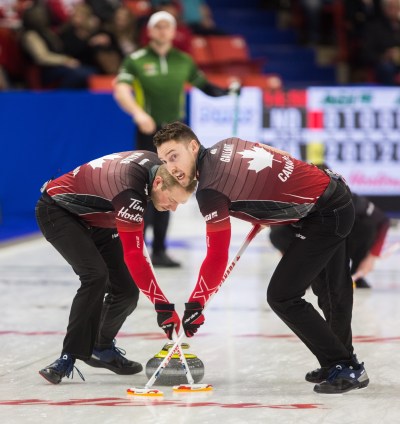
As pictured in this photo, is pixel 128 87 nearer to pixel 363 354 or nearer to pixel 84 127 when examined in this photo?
pixel 84 127

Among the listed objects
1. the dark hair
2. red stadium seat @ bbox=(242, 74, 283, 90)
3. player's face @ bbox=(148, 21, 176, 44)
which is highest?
the dark hair

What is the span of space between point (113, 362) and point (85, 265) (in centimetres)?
65

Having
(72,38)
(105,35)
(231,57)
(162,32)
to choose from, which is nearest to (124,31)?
(105,35)

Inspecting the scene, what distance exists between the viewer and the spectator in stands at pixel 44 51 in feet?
47.5

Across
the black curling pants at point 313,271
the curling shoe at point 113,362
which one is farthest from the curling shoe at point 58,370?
the black curling pants at point 313,271

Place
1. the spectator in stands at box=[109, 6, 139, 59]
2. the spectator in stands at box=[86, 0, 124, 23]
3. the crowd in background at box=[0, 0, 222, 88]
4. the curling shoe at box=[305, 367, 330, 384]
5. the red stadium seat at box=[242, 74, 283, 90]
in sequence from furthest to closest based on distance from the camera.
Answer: the spectator in stands at box=[86, 0, 124, 23] → the spectator in stands at box=[109, 6, 139, 59] → the red stadium seat at box=[242, 74, 283, 90] → the crowd in background at box=[0, 0, 222, 88] → the curling shoe at box=[305, 367, 330, 384]

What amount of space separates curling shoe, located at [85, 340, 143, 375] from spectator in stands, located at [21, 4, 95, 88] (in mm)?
8685

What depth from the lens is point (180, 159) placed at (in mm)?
5309

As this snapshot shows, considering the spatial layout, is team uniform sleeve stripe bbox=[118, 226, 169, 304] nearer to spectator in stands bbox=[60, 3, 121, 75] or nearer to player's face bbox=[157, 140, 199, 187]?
player's face bbox=[157, 140, 199, 187]

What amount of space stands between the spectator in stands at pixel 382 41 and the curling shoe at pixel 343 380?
10.6 m

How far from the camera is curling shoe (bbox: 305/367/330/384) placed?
5.72 m

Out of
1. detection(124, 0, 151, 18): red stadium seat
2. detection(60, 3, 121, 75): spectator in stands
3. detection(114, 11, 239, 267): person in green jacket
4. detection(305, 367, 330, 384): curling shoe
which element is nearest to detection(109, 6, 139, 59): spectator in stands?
detection(60, 3, 121, 75): spectator in stands

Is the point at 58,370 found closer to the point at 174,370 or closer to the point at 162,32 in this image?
the point at 174,370

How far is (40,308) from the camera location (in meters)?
8.21
